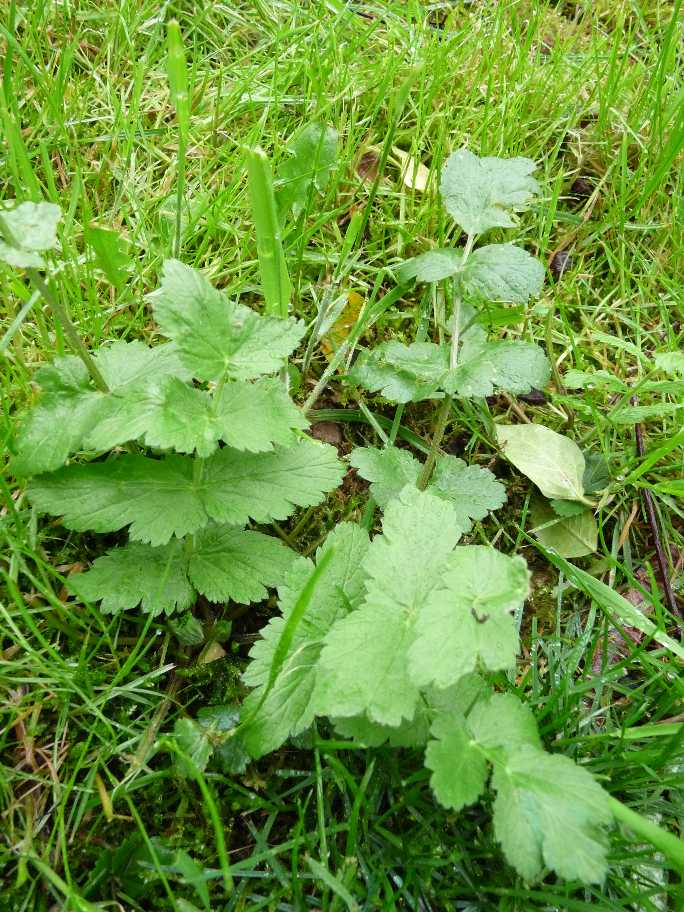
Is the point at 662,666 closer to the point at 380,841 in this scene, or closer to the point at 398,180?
the point at 380,841

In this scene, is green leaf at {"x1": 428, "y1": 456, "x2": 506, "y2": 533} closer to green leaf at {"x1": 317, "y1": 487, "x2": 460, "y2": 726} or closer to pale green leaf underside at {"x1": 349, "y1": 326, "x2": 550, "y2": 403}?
pale green leaf underside at {"x1": 349, "y1": 326, "x2": 550, "y2": 403}

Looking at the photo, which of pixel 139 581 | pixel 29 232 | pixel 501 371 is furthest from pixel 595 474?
pixel 29 232

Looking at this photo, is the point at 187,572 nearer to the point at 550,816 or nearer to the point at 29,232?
the point at 29,232

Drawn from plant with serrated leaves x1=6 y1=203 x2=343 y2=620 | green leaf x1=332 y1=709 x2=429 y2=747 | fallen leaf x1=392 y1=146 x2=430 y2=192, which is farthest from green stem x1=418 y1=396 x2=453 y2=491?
fallen leaf x1=392 y1=146 x2=430 y2=192

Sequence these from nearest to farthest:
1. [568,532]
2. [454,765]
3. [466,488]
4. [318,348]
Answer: [454,765] → [466,488] → [568,532] → [318,348]

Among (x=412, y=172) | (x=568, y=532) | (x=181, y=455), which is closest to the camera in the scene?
(x=181, y=455)

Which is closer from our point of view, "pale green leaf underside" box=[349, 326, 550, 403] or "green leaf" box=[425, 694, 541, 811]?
"green leaf" box=[425, 694, 541, 811]
